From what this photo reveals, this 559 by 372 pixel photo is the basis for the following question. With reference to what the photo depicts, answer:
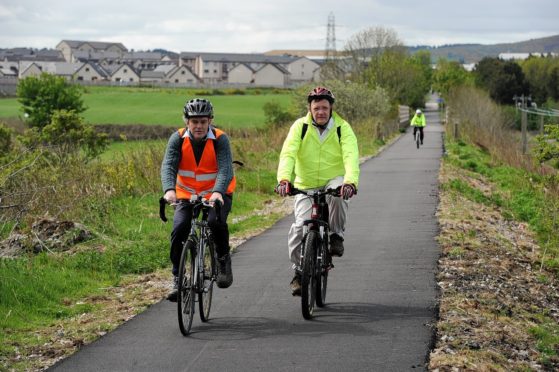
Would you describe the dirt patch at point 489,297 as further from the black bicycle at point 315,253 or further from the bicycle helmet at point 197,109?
the bicycle helmet at point 197,109

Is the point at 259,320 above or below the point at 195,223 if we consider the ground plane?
below

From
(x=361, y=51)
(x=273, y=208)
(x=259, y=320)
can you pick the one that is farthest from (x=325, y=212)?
(x=361, y=51)

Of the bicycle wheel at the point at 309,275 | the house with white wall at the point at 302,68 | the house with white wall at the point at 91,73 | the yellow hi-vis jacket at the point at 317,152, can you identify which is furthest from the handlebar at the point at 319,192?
the house with white wall at the point at 302,68

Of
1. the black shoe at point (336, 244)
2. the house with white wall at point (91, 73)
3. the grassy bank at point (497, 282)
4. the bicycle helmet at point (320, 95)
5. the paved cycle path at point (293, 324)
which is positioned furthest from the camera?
the house with white wall at point (91, 73)

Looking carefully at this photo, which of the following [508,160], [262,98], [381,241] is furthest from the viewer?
[262,98]

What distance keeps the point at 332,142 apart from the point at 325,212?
2.12ft

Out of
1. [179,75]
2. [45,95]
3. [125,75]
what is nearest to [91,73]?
[125,75]

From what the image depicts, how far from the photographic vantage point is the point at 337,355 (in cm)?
678

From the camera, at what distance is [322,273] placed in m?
8.47

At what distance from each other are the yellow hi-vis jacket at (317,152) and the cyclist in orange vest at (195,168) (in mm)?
680

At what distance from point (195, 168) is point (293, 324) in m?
1.58

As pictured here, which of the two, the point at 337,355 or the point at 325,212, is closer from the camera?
the point at 337,355

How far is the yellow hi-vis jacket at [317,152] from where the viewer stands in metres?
8.34

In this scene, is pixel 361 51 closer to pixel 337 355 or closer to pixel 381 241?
pixel 381 241
